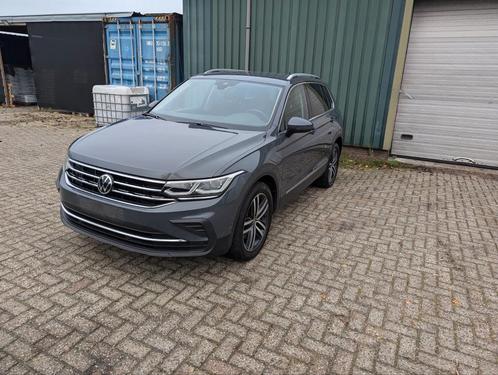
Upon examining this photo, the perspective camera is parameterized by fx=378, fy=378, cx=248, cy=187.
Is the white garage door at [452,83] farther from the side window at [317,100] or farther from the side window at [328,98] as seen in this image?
the side window at [317,100]

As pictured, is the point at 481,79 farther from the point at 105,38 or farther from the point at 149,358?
the point at 105,38

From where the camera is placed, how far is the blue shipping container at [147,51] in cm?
1004

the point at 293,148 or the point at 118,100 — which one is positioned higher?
the point at 293,148

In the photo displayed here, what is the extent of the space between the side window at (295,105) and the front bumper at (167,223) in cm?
127

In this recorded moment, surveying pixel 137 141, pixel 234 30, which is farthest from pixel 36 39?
pixel 137 141

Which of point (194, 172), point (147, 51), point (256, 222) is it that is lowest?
point (256, 222)

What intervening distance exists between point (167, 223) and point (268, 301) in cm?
101

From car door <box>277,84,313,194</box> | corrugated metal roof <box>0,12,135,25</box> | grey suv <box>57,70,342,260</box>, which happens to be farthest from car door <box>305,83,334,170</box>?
corrugated metal roof <box>0,12,135,25</box>

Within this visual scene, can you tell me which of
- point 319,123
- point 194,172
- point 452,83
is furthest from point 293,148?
point 452,83

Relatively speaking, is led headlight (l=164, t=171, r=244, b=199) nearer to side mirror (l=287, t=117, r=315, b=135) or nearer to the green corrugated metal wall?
side mirror (l=287, t=117, r=315, b=135)

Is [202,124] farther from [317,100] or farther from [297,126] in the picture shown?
[317,100]

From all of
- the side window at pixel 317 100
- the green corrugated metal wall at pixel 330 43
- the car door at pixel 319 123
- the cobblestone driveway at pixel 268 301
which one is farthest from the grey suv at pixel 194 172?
the green corrugated metal wall at pixel 330 43

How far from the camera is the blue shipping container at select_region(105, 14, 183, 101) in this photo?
10.0 m

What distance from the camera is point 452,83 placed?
7625 millimetres
